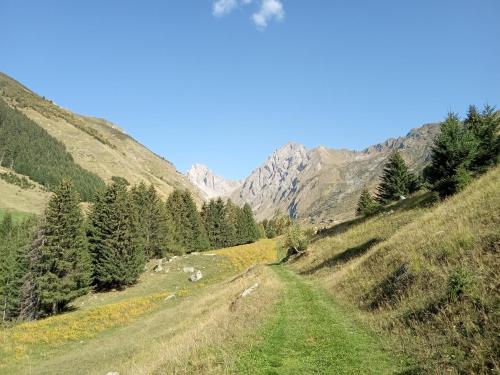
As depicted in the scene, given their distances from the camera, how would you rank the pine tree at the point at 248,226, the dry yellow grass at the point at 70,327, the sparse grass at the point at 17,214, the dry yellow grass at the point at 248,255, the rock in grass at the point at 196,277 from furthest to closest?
1. the sparse grass at the point at 17,214
2. the pine tree at the point at 248,226
3. the dry yellow grass at the point at 248,255
4. the rock in grass at the point at 196,277
5. the dry yellow grass at the point at 70,327

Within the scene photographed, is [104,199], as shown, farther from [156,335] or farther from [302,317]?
[302,317]

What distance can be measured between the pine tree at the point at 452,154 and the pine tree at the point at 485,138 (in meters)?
0.99

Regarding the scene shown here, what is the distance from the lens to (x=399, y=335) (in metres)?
12.5

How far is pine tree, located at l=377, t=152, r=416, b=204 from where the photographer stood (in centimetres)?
7100

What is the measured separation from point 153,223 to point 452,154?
60.6 metres

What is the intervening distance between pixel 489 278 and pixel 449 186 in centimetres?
2527

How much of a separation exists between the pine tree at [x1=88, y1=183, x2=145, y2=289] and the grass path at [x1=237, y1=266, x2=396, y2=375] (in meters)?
44.4

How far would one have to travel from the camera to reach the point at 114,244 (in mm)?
58969

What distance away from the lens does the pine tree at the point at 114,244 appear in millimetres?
57281

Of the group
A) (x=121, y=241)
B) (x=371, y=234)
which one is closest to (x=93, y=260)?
(x=121, y=241)

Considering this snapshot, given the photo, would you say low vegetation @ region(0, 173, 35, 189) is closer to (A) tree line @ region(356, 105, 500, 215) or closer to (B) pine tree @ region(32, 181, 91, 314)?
(B) pine tree @ region(32, 181, 91, 314)

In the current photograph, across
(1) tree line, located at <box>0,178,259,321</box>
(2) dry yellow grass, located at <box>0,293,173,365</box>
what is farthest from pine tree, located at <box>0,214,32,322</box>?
(2) dry yellow grass, located at <box>0,293,173,365</box>

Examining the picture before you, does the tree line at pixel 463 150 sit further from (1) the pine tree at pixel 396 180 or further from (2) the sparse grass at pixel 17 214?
(2) the sparse grass at pixel 17 214

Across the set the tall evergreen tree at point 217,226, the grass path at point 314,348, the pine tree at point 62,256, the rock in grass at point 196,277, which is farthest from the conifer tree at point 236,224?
the grass path at point 314,348
